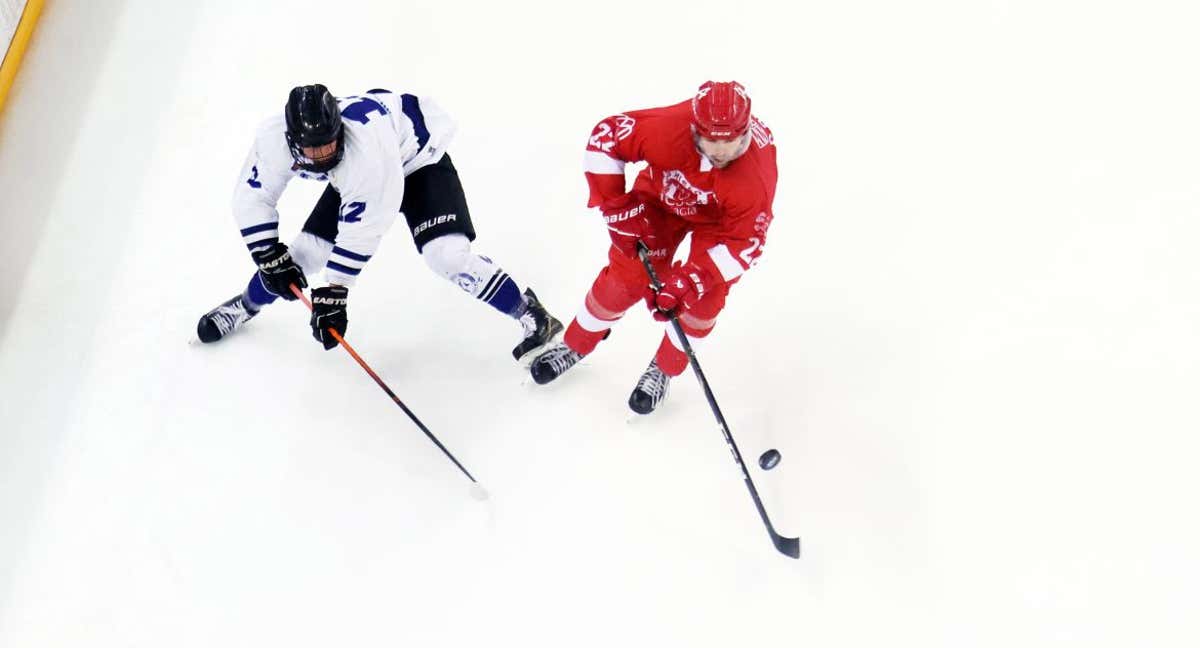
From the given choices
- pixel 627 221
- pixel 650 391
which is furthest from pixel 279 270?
pixel 650 391

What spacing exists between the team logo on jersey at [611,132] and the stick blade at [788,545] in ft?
3.35

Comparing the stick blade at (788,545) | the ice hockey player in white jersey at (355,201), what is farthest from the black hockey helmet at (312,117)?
the stick blade at (788,545)

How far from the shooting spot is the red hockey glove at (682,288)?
2750 mm

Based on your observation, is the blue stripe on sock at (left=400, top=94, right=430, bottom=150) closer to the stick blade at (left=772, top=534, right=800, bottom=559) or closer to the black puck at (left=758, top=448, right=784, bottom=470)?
the black puck at (left=758, top=448, right=784, bottom=470)

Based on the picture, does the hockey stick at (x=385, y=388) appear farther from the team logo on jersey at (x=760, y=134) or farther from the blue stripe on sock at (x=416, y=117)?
the team logo on jersey at (x=760, y=134)

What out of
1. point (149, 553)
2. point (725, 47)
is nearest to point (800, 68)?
point (725, 47)

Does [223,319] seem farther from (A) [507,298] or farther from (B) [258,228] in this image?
(A) [507,298]

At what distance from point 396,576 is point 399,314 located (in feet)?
3.16

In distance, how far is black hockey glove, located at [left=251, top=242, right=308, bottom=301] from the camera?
302 centimetres

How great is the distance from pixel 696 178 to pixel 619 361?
2.68ft

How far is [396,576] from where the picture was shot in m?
2.82

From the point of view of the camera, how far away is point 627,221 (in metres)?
2.87

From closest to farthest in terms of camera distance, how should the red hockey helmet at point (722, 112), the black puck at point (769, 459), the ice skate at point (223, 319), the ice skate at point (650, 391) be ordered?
the red hockey helmet at point (722, 112), the black puck at point (769, 459), the ice skate at point (650, 391), the ice skate at point (223, 319)

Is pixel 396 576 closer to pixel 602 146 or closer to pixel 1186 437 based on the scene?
pixel 602 146
